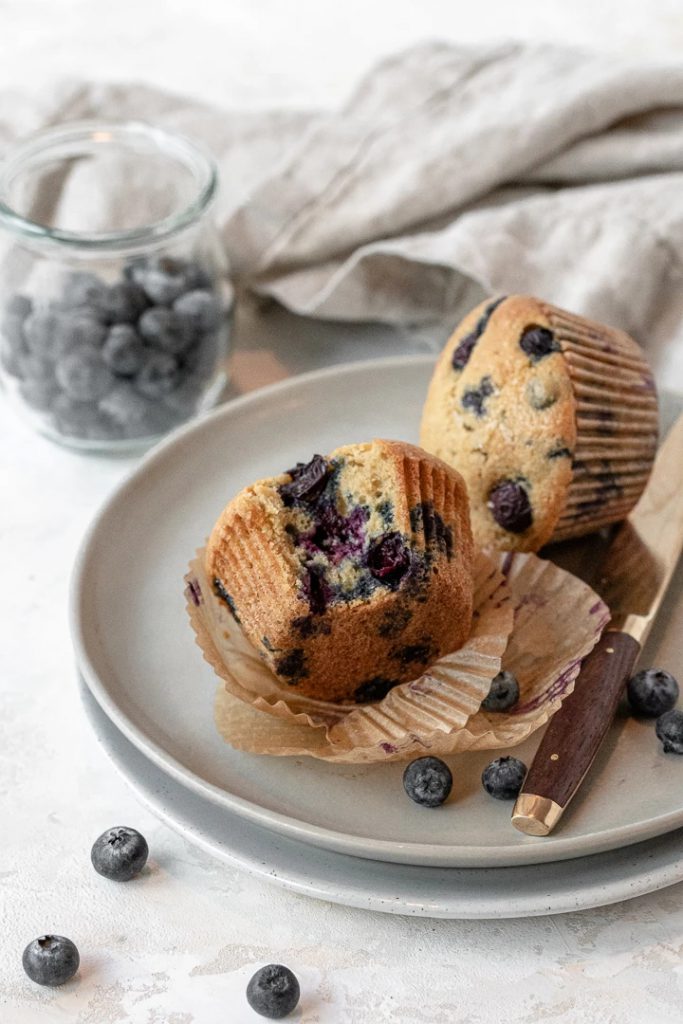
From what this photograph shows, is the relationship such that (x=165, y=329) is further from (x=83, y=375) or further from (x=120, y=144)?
(x=120, y=144)

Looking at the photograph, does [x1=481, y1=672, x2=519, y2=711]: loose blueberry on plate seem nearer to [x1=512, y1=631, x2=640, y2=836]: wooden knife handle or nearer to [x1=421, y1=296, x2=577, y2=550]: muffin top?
[x1=512, y1=631, x2=640, y2=836]: wooden knife handle

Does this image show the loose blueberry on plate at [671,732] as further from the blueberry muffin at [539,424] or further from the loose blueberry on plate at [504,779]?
the blueberry muffin at [539,424]

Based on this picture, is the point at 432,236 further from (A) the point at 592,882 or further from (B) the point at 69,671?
(A) the point at 592,882

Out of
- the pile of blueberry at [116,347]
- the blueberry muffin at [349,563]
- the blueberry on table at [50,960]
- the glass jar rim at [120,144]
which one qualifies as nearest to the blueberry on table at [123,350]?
the pile of blueberry at [116,347]

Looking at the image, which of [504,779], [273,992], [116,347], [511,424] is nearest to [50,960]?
[273,992]

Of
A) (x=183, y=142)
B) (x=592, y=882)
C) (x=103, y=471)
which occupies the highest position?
(x=183, y=142)

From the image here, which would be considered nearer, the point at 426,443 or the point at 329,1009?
the point at 329,1009

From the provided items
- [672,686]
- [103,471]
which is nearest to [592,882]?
[672,686]
